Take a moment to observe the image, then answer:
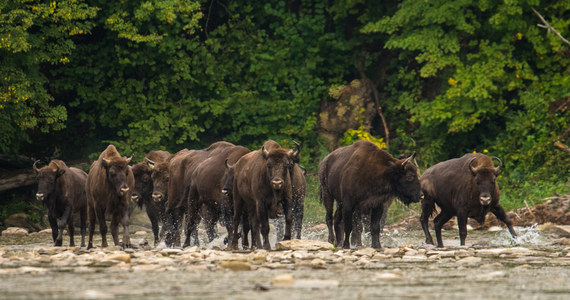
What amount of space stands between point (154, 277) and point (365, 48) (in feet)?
73.4

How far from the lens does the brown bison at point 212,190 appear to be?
52.5 feet

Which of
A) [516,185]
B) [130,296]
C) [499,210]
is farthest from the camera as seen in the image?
[516,185]

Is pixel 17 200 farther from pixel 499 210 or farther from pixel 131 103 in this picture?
pixel 499 210

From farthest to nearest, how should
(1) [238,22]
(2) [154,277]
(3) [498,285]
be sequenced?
1. (1) [238,22]
2. (2) [154,277]
3. (3) [498,285]

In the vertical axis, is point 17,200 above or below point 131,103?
below

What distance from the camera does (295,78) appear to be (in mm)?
30281

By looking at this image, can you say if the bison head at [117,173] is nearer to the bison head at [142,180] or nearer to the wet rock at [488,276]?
the bison head at [142,180]

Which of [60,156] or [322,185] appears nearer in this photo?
[322,185]

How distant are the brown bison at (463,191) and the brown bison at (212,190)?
3.68 metres

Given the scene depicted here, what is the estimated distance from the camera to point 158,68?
28281 millimetres

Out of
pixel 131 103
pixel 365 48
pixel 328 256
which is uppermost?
pixel 365 48

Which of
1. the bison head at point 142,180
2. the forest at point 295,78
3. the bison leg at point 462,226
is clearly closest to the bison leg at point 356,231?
the bison leg at point 462,226

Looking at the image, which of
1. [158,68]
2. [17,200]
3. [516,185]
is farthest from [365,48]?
[17,200]

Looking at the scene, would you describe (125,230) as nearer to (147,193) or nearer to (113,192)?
(113,192)
